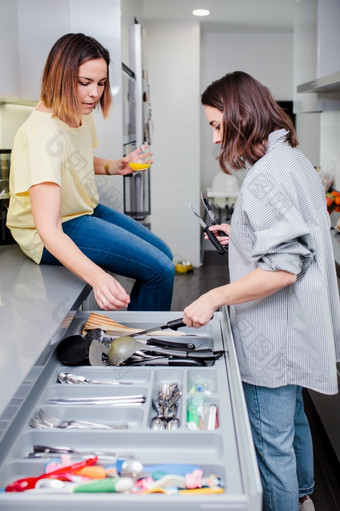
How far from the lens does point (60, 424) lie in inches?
42.8

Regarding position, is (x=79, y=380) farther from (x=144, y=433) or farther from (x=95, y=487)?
(x=95, y=487)

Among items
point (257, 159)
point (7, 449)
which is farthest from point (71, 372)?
point (257, 159)

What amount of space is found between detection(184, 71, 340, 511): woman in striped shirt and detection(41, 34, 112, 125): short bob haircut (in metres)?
0.56

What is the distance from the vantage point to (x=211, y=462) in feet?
3.06

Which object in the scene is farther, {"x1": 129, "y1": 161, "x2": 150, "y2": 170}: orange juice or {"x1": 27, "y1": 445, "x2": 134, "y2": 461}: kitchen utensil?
{"x1": 129, "y1": 161, "x2": 150, "y2": 170}: orange juice

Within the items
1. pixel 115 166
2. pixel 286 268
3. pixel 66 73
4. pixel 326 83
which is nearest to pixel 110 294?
pixel 286 268

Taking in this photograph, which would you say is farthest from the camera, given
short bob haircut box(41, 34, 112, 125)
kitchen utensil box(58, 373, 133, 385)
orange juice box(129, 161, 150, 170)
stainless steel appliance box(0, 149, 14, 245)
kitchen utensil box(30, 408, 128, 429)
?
stainless steel appliance box(0, 149, 14, 245)

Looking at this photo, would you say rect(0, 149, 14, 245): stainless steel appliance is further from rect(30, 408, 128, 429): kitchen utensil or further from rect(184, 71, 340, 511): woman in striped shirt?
rect(30, 408, 128, 429): kitchen utensil

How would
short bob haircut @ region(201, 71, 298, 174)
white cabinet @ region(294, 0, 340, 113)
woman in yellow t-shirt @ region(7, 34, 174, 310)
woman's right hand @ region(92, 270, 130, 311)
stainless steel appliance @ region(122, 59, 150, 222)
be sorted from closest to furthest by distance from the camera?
short bob haircut @ region(201, 71, 298, 174), woman's right hand @ region(92, 270, 130, 311), woman in yellow t-shirt @ region(7, 34, 174, 310), stainless steel appliance @ region(122, 59, 150, 222), white cabinet @ region(294, 0, 340, 113)

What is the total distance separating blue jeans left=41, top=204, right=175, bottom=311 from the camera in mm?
1854

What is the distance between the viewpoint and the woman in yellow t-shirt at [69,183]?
1674 millimetres

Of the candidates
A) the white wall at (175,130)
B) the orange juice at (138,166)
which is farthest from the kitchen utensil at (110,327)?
the white wall at (175,130)

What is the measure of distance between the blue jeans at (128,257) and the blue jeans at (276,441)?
584 mm

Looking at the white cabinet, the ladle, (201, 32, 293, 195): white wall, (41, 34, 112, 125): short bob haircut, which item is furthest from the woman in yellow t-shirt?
(201, 32, 293, 195): white wall
